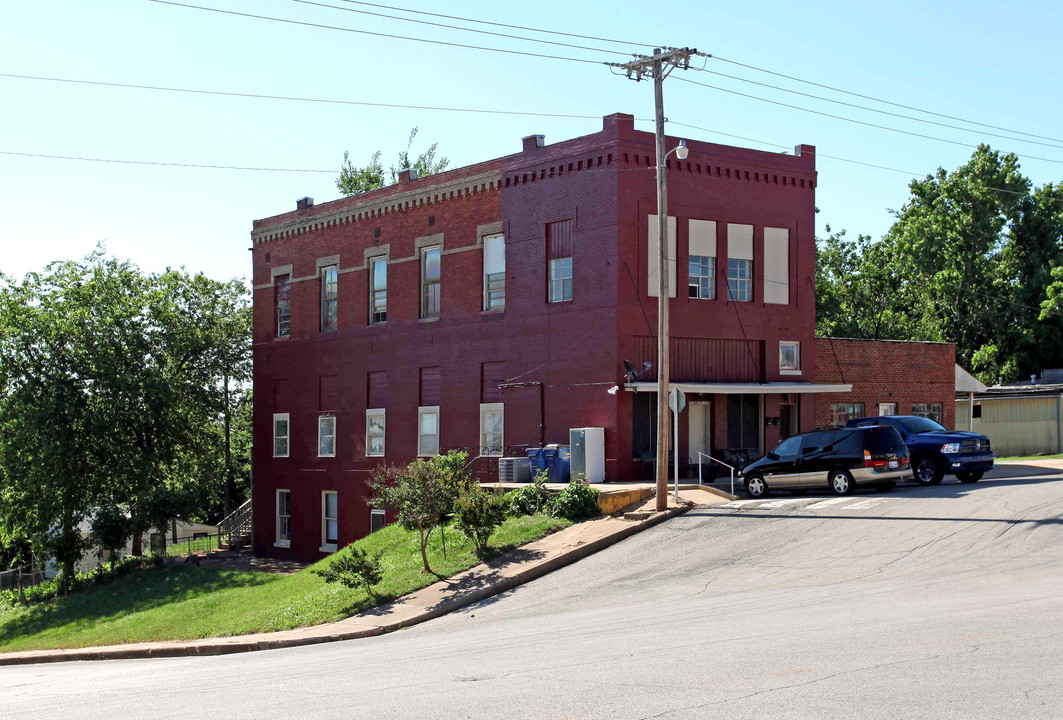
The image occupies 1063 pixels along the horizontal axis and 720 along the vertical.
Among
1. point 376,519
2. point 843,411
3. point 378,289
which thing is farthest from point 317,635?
point 843,411

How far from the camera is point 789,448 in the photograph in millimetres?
26141

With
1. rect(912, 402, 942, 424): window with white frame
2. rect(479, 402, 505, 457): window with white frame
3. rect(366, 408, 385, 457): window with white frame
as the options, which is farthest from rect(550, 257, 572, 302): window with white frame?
rect(912, 402, 942, 424): window with white frame

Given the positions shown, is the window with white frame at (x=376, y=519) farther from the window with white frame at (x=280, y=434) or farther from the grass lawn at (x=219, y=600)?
the window with white frame at (x=280, y=434)

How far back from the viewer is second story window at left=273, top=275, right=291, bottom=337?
132 ft

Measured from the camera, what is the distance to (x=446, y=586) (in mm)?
20000

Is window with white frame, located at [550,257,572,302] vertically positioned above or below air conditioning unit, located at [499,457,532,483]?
above

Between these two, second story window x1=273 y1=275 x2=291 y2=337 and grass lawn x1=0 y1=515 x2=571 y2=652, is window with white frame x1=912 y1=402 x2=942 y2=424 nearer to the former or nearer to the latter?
grass lawn x1=0 y1=515 x2=571 y2=652

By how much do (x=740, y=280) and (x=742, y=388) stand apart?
128 inches

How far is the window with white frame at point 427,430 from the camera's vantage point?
3397cm

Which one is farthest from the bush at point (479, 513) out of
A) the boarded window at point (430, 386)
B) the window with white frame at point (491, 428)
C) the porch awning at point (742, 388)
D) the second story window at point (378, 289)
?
the second story window at point (378, 289)

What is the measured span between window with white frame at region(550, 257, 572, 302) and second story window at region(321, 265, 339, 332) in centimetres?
1062

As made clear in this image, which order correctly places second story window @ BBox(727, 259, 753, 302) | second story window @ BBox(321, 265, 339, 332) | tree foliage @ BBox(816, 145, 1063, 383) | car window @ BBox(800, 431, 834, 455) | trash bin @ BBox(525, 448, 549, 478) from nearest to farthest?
car window @ BBox(800, 431, 834, 455) < trash bin @ BBox(525, 448, 549, 478) < second story window @ BBox(727, 259, 753, 302) < second story window @ BBox(321, 265, 339, 332) < tree foliage @ BBox(816, 145, 1063, 383)

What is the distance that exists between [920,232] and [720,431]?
35.5 metres

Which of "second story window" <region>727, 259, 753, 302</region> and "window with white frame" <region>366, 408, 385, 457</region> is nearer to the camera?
"second story window" <region>727, 259, 753, 302</region>
